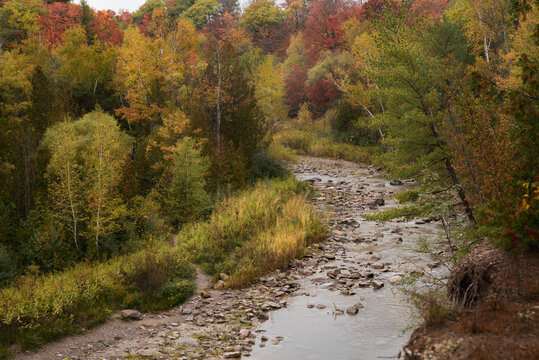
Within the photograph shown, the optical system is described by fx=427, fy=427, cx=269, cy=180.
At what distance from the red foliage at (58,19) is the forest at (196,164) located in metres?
4.25

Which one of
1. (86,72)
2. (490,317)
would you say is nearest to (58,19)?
(86,72)

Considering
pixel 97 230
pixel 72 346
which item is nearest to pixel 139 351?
pixel 72 346

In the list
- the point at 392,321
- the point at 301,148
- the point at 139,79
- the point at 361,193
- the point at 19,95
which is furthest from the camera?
the point at 301,148

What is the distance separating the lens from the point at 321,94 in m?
46.2

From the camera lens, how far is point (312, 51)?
5344cm

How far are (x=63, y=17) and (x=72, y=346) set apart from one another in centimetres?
4213

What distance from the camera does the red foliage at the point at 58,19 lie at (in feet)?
132

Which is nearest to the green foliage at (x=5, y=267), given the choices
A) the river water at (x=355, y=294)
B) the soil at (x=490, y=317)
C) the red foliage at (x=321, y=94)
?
the river water at (x=355, y=294)

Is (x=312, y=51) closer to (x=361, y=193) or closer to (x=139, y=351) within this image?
(x=361, y=193)

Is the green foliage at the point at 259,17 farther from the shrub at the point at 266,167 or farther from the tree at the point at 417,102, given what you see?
the tree at the point at 417,102

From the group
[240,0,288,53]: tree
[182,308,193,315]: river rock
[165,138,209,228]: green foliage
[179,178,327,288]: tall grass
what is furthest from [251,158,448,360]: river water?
[240,0,288,53]: tree

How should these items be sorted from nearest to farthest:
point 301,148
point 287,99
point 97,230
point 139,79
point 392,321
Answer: point 392,321
point 97,230
point 139,79
point 301,148
point 287,99

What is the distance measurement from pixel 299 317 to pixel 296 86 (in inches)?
1787

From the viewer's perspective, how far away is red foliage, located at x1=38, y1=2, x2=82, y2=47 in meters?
40.2
